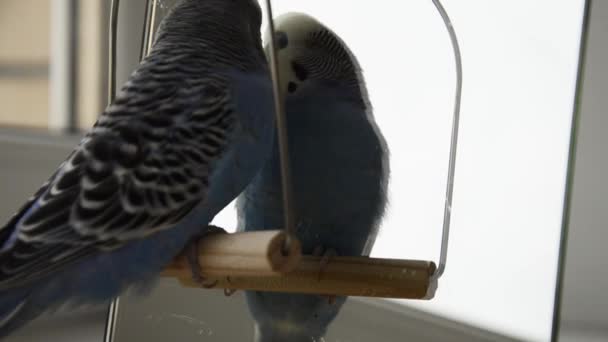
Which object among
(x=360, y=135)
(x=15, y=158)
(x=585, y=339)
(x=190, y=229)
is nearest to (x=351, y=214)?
(x=360, y=135)

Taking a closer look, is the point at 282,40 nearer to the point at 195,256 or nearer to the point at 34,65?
the point at 195,256

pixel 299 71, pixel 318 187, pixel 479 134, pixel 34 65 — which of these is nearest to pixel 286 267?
pixel 318 187

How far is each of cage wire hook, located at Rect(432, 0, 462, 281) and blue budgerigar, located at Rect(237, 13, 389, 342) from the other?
96 millimetres

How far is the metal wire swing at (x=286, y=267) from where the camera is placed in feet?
1.92

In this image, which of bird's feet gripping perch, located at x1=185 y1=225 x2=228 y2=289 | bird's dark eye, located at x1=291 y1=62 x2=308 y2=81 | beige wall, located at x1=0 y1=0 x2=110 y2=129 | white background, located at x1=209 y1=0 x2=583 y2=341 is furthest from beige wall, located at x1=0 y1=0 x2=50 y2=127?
bird's feet gripping perch, located at x1=185 y1=225 x2=228 y2=289

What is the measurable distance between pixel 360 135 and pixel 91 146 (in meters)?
0.33

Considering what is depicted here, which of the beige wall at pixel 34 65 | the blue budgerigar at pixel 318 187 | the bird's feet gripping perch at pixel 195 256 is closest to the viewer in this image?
the bird's feet gripping perch at pixel 195 256

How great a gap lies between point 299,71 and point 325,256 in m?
0.26

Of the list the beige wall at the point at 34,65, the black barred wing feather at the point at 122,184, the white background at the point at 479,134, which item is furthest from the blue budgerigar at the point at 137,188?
the beige wall at the point at 34,65

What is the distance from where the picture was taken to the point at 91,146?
2.33 feet

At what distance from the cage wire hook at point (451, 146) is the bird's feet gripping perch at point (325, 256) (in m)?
0.15

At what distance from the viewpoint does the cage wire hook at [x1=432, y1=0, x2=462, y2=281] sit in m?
0.92

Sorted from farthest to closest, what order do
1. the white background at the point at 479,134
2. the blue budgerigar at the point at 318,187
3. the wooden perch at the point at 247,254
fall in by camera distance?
the white background at the point at 479,134 < the blue budgerigar at the point at 318,187 < the wooden perch at the point at 247,254

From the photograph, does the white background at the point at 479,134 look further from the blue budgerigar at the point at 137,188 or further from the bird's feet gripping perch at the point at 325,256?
the blue budgerigar at the point at 137,188
